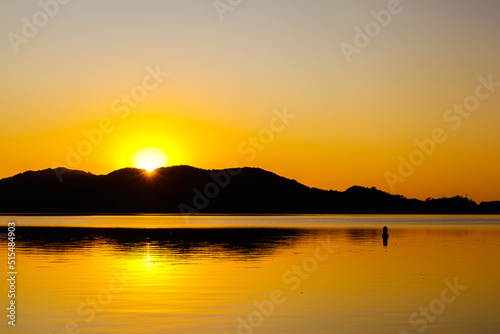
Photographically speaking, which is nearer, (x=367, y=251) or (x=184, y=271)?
(x=184, y=271)

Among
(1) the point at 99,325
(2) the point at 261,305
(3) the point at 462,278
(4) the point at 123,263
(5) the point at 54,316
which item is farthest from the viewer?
(4) the point at 123,263

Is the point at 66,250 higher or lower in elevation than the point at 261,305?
higher

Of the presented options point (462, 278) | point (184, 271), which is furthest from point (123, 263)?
point (462, 278)

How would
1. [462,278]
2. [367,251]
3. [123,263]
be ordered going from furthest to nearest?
[367,251], [123,263], [462,278]

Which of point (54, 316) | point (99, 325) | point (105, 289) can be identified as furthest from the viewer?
point (105, 289)

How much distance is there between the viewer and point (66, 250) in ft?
206

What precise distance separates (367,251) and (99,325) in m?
40.9

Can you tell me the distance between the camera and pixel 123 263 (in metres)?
49.4

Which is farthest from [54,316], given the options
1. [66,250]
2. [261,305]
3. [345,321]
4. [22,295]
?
[66,250]

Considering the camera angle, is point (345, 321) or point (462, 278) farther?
point (462, 278)

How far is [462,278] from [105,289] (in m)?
21.5

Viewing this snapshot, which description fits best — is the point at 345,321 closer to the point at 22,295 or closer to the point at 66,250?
the point at 22,295

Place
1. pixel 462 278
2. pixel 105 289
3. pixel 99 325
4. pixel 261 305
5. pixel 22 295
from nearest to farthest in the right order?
pixel 99 325 < pixel 261 305 < pixel 22 295 < pixel 105 289 < pixel 462 278

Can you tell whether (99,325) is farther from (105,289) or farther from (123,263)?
(123,263)
